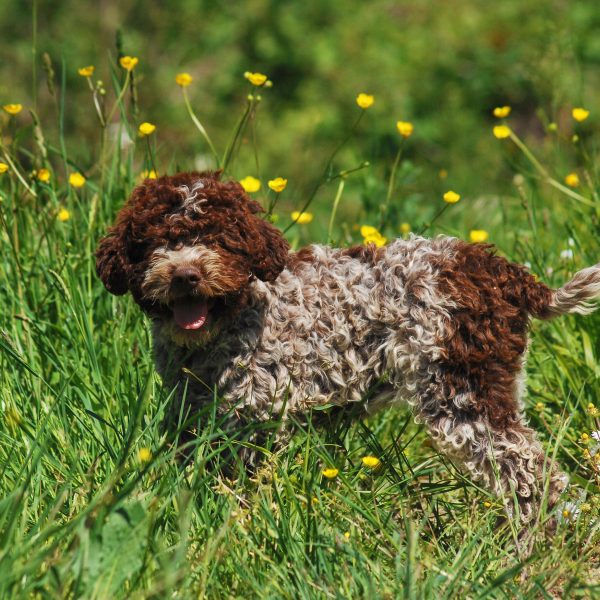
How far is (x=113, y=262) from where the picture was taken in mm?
3820

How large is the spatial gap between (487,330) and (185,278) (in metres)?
1.13

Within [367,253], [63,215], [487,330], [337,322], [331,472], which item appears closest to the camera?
[331,472]

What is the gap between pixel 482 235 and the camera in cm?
516

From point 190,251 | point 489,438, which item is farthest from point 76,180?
point 489,438

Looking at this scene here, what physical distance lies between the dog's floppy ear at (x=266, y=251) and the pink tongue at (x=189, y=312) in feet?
0.81

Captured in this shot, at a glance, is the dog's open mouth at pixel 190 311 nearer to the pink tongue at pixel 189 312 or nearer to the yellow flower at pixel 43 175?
the pink tongue at pixel 189 312

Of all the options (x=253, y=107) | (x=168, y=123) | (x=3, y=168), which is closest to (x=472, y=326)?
(x=253, y=107)

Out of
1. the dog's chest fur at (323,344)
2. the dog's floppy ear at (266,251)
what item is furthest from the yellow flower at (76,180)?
the dog's floppy ear at (266,251)

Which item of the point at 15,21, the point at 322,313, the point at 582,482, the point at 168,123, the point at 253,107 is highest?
the point at 253,107

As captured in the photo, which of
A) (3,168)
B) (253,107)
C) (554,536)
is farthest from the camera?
(253,107)

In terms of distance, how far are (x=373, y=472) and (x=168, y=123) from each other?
26.3 ft

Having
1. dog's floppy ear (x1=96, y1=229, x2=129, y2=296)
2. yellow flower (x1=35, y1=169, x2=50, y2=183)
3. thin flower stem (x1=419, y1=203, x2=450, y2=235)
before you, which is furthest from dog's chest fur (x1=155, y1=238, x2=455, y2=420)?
yellow flower (x1=35, y1=169, x2=50, y2=183)

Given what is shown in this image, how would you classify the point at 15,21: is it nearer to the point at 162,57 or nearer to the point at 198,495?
the point at 162,57

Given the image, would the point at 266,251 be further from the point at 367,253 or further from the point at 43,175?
the point at 43,175
